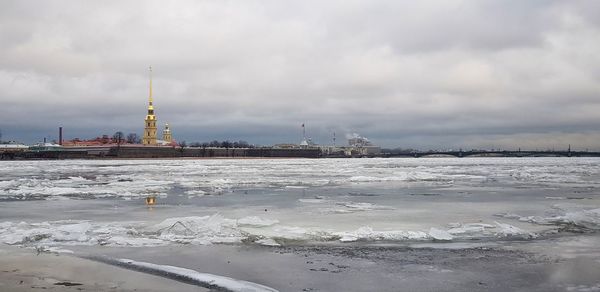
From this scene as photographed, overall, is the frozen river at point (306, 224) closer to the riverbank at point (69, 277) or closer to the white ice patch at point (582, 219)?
the white ice patch at point (582, 219)

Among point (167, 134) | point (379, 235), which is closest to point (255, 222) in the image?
point (379, 235)

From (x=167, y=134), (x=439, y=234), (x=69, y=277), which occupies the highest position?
(x=167, y=134)

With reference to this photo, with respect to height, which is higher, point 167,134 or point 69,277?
point 167,134

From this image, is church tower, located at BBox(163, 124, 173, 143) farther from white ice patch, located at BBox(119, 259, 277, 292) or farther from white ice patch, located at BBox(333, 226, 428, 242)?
white ice patch, located at BBox(119, 259, 277, 292)

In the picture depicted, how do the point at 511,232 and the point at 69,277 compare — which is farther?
the point at 511,232

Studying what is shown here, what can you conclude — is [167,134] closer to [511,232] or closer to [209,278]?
[511,232]

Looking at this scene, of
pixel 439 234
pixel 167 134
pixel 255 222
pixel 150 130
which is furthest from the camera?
pixel 167 134

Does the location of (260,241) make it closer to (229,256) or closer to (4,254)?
(229,256)

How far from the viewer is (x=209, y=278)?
6926 mm

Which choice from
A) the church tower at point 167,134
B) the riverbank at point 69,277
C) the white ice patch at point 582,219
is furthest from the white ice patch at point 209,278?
the church tower at point 167,134

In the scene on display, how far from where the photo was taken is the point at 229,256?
8.64m

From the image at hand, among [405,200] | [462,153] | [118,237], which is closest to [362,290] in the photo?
[118,237]

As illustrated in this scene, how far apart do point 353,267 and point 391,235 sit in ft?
9.90

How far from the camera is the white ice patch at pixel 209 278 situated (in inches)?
252
